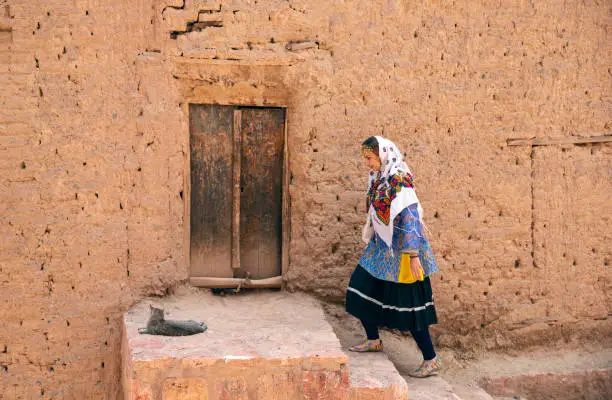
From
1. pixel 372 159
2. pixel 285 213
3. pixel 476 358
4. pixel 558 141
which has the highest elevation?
pixel 558 141

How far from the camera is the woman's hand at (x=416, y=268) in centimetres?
412

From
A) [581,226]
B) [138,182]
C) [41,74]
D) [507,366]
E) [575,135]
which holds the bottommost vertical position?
[507,366]

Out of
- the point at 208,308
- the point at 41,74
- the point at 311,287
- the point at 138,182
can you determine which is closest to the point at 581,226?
the point at 311,287

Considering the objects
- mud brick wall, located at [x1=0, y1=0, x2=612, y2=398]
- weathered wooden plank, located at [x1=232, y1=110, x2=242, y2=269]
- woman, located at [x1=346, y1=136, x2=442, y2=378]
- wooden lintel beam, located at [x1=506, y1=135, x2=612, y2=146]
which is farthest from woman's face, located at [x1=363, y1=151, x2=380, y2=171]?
wooden lintel beam, located at [x1=506, y1=135, x2=612, y2=146]

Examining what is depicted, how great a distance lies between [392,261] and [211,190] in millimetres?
1600

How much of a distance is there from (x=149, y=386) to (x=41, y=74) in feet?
7.40

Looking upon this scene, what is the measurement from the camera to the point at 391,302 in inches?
169

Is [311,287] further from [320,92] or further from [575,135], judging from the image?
[575,135]

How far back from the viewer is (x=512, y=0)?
516 cm

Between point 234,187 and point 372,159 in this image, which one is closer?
point 372,159

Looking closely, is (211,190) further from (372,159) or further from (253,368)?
(253,368)

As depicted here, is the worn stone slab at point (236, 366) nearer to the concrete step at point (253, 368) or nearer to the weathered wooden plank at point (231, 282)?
the concrete step at point (253, 368)

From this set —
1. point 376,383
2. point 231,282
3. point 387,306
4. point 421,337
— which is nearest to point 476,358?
point 421,337

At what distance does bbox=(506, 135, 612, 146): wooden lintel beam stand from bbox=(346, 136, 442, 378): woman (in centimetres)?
136
